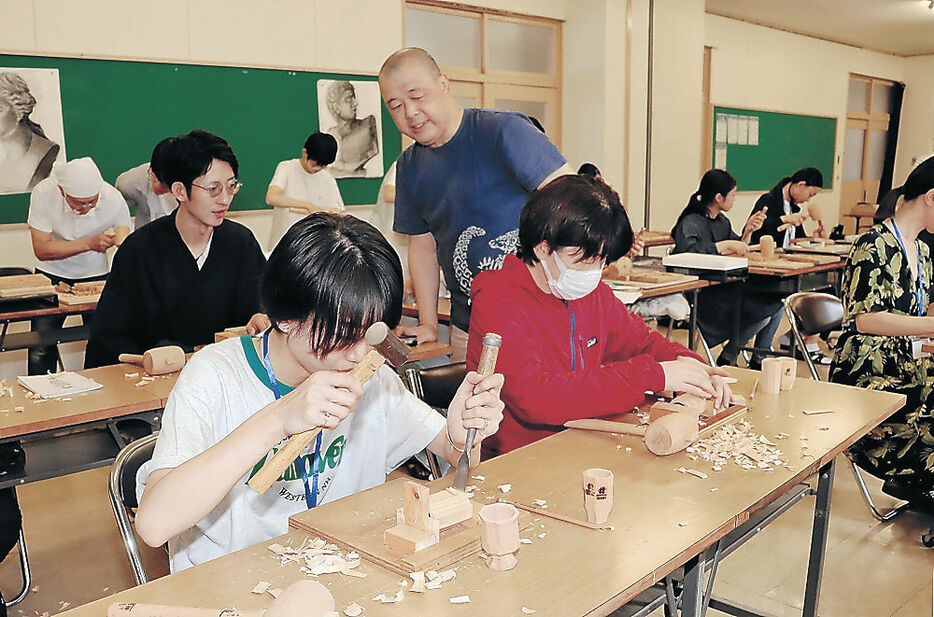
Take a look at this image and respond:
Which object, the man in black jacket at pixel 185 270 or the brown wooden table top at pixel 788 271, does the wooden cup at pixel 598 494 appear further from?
the brown wooden table top at pixel 788 271

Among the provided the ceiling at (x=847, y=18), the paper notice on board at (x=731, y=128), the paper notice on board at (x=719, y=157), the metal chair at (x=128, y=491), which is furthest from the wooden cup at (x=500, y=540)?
the paper notice on board at (x=731, y=128)

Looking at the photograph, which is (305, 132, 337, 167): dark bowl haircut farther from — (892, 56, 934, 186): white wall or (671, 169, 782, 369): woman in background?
(892, 56, 934, 186): white wall

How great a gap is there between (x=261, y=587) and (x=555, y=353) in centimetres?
114

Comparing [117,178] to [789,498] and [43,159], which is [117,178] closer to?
[43,159]

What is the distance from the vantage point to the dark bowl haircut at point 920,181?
112 inches

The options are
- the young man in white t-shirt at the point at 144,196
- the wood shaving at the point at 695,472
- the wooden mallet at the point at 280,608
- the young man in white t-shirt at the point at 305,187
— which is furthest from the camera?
the young man in white t-shirt at the point at 305,187

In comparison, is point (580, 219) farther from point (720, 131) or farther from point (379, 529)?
point (720, 131)

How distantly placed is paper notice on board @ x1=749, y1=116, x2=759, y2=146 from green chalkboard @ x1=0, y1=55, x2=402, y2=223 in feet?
19.2

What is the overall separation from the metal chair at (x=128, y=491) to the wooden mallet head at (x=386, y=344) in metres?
0.66

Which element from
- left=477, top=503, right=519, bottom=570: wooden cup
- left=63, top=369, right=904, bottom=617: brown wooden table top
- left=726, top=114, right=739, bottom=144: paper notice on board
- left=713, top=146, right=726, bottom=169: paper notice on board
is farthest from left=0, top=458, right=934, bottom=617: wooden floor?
left=726, top=114, right=739, bottom=144: paper notice on board

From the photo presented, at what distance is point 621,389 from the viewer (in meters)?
1.98

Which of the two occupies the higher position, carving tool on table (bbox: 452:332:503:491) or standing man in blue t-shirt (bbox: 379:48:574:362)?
standing man in blue t-shirt (bbox: 379:48:574:362)

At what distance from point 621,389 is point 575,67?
671 cm

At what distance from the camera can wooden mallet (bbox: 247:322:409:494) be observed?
1081 mm
